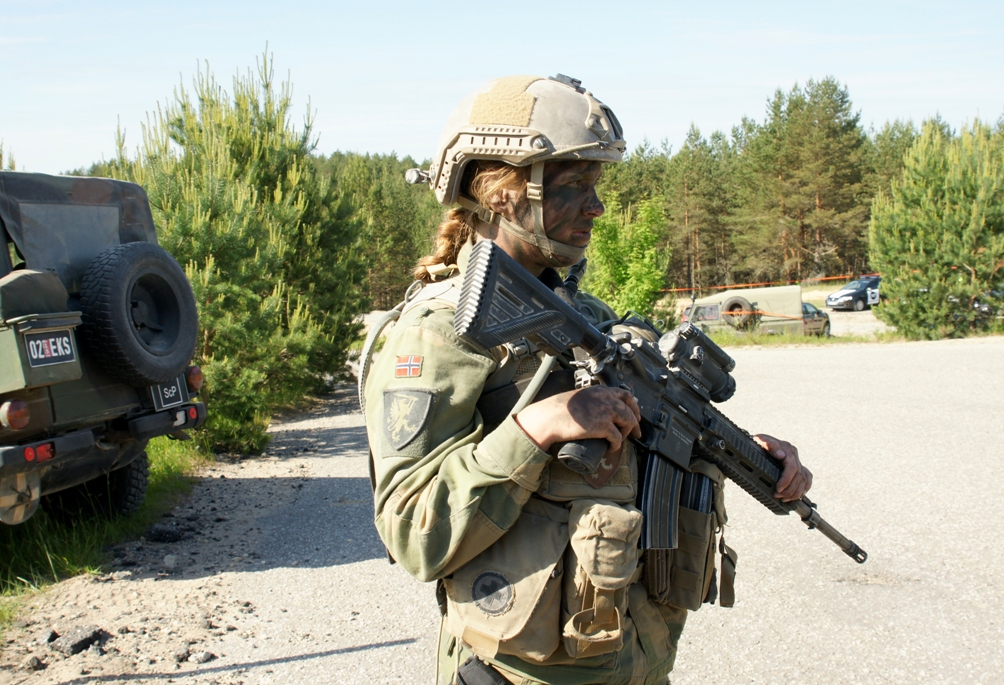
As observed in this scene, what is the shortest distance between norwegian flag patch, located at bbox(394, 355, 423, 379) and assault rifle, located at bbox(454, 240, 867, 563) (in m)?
0.17

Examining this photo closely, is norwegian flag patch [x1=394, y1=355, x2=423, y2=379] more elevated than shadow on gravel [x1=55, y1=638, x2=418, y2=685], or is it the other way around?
norwegian flag patch [x1=394, y1=355, x2=423, y2=379]

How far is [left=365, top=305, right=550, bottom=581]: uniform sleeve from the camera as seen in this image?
1.63 meters

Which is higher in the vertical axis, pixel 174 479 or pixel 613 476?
pixel 613 476

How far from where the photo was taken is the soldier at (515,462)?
64.9 inches

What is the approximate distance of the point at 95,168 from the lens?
8.80 meters

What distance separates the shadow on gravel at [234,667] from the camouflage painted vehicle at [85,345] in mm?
1240

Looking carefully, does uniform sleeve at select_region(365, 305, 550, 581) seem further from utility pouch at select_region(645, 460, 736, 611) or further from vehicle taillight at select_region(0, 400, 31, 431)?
vehicle taillight at select_region(0, 400, 31, 431)

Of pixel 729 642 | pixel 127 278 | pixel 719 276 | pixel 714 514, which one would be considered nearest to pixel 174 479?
pixel 127 278

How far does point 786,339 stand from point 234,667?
16890 millimetres

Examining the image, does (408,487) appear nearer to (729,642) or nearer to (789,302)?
(729,642)

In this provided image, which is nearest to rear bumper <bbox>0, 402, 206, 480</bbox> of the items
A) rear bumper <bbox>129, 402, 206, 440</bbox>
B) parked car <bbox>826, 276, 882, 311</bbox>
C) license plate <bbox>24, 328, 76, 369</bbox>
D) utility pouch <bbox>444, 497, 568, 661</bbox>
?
rear bumper <bbox>129, 402, 206, 440</bbox>

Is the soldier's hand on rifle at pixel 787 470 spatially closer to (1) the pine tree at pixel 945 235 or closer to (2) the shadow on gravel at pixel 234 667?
(2) the shadow on gravel at pixel 234 667

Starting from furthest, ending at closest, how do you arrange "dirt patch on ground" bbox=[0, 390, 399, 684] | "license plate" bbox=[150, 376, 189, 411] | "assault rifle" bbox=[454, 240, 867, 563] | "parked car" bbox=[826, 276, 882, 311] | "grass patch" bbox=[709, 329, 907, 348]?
1. "parked car" bbox=[826, 276, 882, 311]
2. "grass patch" bbox=[709, 329, 907, 348]
3. "license plate" bbox=[150, 376, 189, 411]
4. "dirt patch on ground" bbox=[0, 390, 399, 684]
5. "assault rifle" bbox=[454, 240, 867, 563]

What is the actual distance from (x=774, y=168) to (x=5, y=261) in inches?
1455
